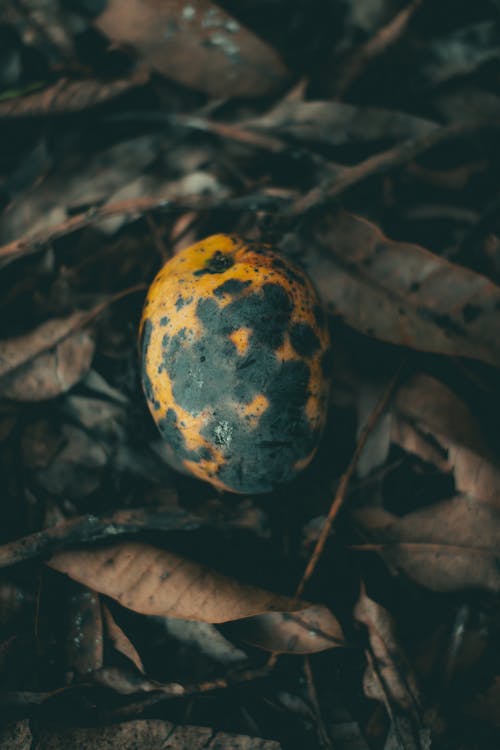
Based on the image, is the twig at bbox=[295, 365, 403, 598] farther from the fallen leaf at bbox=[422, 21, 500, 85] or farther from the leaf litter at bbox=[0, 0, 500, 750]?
the fallen leaf at bbox=[422, 21, 500, 85]

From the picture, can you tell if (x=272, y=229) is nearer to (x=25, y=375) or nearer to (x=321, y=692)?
(x=25, y=375)

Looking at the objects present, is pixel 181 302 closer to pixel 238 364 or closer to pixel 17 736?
pixel 238 364

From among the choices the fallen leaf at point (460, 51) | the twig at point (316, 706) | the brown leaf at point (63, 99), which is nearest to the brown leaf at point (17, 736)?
the twig at point (316, 706)

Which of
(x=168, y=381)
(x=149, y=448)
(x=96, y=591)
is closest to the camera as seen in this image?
(x=168, y=381)

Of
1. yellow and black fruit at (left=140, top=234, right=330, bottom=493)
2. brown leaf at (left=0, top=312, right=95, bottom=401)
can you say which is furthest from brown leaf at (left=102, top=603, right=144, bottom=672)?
brown leaf at (left=0, top=312, right=95, bottom=401)

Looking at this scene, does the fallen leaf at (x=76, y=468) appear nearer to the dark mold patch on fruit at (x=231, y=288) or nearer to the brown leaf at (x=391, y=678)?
the dark mold patch on fruit at (x=231, y=288)

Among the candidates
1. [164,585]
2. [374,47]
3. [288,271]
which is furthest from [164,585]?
[374,47]

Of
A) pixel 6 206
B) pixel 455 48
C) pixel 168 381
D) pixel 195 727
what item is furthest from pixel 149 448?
pixel 455 48
